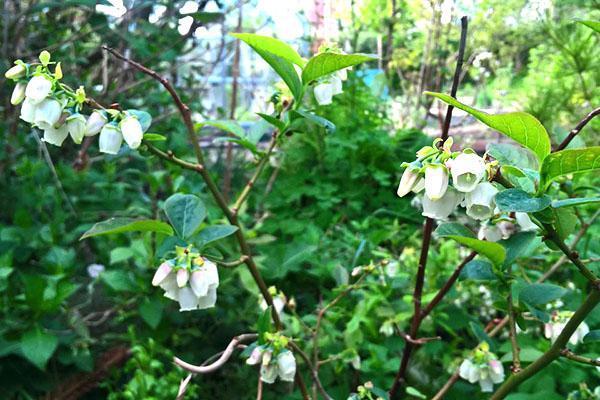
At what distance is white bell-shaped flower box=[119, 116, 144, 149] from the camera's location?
0.75m

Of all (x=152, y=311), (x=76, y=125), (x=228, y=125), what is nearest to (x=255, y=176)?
(x=228, y=125)

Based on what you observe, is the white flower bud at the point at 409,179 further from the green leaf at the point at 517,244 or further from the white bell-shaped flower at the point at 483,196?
the green leaf at the point at 517,244

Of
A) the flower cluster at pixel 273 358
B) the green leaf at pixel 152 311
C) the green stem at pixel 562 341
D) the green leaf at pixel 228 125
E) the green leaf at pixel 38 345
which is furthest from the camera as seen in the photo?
the green leaf at pixel 152 311

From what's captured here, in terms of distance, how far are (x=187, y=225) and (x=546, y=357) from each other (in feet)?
Answer: 1.42

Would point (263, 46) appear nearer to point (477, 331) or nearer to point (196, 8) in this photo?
point (477, 331)

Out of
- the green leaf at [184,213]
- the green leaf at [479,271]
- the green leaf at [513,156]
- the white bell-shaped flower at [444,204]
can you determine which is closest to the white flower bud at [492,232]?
the green leaf at [479,271]

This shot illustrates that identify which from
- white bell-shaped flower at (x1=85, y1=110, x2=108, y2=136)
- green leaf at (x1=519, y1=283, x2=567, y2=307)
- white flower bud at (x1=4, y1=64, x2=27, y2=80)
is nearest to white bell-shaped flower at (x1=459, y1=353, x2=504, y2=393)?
green leaf at (x1=519, y1=283, x2=567, y2=307)

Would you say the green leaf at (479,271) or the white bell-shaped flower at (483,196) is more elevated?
the white bell-shaped flower at (483,196)

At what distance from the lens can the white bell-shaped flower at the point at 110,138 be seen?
2.52ft

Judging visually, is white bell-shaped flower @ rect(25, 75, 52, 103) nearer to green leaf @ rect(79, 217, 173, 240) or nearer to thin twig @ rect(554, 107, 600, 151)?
green leaf @ rect(79, 217, 173, 240)

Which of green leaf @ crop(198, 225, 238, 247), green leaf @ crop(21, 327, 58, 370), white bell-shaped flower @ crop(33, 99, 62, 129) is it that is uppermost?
white bell-shaped flower @ crop(33, 99, 62, 129)

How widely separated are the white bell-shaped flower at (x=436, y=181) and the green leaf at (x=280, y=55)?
0.27m

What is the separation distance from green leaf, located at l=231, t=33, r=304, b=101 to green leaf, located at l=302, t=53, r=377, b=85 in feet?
0.05

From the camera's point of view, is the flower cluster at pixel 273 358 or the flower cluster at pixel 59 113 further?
the flower cluster at pixel 273 358
